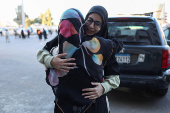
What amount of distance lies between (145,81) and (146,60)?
1.30ft

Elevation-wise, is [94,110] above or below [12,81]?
above

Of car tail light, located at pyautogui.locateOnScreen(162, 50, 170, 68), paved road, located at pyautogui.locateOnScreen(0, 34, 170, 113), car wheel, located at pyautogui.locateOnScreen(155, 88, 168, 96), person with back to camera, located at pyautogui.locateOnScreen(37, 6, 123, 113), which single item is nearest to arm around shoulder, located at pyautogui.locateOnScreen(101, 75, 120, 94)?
person with back to camera, located at pyautogui.locateOnScreen(37, 6, 123, 113)

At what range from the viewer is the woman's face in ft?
4.64

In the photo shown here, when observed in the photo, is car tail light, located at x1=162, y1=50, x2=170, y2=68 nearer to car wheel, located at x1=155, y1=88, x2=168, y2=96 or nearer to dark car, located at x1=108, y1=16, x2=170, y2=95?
dark car, located at x1=108, y1=16, x2=170, y2=95

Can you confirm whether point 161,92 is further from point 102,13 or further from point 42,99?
point 102,13

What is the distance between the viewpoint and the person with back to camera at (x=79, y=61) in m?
1.27

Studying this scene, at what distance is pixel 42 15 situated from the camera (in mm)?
100688

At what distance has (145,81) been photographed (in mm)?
3709

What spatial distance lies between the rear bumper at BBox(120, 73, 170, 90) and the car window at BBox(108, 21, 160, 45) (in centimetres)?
67

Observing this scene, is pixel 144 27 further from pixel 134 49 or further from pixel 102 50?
pixel 102 50

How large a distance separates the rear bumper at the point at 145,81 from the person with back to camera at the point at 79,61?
2333 millimetres

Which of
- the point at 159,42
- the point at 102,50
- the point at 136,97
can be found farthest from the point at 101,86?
the point at 136,97

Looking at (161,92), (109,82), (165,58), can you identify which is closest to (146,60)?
(165,58)

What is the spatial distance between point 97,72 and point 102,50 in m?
0.16
